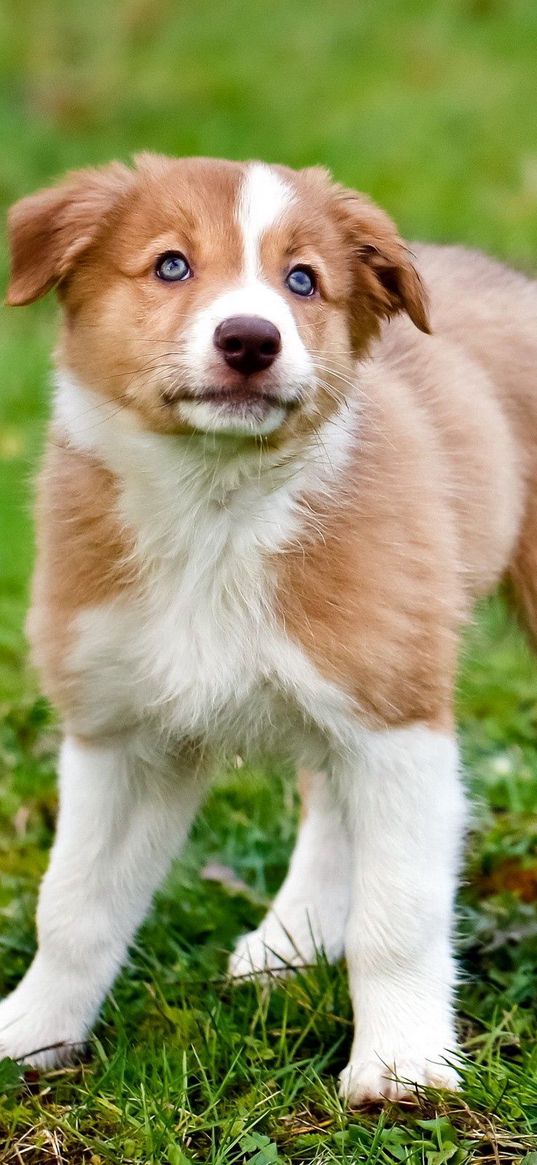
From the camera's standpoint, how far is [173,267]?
11.4 ft

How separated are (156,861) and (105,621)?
718 mm

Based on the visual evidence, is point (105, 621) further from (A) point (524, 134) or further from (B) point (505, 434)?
(A) point (524, 134)

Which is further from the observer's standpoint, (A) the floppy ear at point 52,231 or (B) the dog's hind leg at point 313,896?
(B) the dog's hind leg at point 313,896

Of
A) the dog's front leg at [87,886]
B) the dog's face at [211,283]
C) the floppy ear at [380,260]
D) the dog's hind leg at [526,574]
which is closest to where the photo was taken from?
the dog's face at [211,283]

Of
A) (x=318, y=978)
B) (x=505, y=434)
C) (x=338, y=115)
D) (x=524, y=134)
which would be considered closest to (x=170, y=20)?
(x=338, y=115)

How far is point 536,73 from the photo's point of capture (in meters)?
12.5

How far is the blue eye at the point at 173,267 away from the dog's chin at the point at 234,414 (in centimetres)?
29

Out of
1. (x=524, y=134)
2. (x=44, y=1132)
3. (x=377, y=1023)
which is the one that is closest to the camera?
(x=44, y=1132)

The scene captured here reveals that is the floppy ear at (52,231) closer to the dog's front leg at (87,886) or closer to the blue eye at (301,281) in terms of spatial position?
the blue eye at (301,281)

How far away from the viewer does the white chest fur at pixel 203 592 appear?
3.56m

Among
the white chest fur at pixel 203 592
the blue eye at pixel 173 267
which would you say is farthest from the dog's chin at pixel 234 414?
the blue eye at pixel 173 267

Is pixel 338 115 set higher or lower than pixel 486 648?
higher

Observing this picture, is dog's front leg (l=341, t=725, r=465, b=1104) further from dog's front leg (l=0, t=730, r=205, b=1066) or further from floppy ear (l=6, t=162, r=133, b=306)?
floppy ear (l=6, t=162, r=133, b=306)

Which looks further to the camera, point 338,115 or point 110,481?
point 338,115
